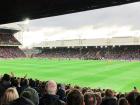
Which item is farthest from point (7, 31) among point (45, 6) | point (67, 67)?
point (45, 6)

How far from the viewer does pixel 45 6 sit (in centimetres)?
1259

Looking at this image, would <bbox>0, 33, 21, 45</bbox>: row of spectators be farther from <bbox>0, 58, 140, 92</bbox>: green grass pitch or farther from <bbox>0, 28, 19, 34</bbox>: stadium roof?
<bbox>0, 58, 140, 92</bbox>: green grass pitch

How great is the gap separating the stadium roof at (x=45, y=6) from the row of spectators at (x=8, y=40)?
264ft

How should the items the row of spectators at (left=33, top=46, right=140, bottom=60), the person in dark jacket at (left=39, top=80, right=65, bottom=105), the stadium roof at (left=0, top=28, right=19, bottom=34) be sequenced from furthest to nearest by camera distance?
the stadium roof at (left=0, top=28, right=19, bottom=34) < the row of spectators at (left=33, top=46, right=140, bottom=60) < the person in dark jacket at (left=39, top=80, right=65, bottom=105)

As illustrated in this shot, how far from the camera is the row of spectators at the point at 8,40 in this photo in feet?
312

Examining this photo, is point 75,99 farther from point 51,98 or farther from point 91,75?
point 91,75

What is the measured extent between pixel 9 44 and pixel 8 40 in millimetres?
2112

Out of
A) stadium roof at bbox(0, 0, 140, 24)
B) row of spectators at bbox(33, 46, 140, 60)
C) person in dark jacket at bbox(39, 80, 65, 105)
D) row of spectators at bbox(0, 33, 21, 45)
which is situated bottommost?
person in dark jacket at bbox(39, 80, 65, 105)

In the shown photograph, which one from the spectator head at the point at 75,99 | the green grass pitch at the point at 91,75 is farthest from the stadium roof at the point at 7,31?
the spectator head at the point at 75,99

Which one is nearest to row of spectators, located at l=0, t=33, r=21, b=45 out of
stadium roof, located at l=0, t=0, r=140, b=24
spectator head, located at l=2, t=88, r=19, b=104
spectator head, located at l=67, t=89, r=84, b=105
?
stadium roof, located at l=0, t=0, r=140, b=24

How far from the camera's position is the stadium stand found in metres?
92.9

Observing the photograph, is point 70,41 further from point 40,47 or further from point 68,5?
point 68,5

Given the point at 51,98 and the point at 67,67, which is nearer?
the point at 51,98

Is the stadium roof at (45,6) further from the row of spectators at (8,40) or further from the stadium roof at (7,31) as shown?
the stadium roof at (7,31)
